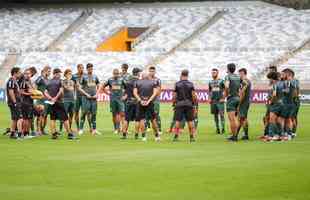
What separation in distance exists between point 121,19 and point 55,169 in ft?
179

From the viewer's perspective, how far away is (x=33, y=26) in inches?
2928

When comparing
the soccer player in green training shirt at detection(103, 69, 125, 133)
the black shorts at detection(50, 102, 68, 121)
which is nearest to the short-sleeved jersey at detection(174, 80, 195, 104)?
the black shorts at detection(50, 102, 68, 121)

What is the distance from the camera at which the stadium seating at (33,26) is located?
72.1m

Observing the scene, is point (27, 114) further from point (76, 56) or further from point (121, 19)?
point (121, 19)

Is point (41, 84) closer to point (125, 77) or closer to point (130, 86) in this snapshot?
point (125, 77)

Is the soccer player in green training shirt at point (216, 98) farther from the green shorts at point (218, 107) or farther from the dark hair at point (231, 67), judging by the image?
the dark hair at point (231, 67)

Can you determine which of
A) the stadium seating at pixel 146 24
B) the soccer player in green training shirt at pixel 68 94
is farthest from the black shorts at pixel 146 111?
the stadium seating at pixel 146 24

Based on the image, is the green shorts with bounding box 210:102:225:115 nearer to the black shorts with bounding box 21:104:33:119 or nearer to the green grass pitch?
the green grass pitch

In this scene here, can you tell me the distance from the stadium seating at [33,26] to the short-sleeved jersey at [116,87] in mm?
41446

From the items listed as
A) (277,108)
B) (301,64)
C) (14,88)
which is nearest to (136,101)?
(14,88)

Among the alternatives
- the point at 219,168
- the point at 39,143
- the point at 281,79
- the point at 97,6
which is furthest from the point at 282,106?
the point at 97,6

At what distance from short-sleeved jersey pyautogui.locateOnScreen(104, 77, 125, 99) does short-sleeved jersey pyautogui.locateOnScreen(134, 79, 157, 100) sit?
317 centimetres

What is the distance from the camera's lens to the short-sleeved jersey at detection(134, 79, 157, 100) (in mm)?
26141

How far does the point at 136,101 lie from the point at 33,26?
48288mm
